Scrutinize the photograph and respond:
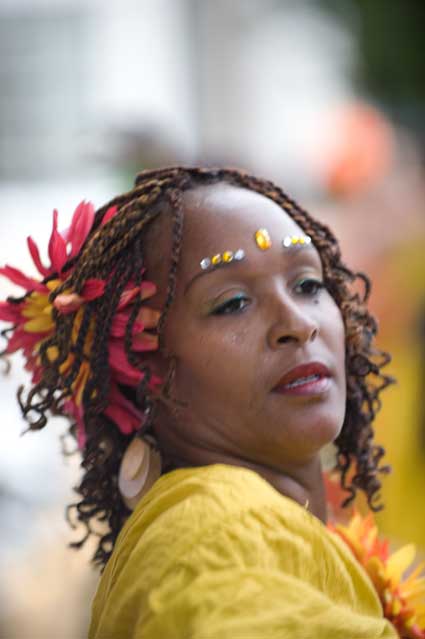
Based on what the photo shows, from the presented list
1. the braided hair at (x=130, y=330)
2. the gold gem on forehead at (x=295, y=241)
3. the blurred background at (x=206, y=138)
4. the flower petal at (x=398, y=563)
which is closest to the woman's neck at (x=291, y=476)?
the braided hair at (x=130, y=330)

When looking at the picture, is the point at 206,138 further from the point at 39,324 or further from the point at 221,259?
the point at 221,259

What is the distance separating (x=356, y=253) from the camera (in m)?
6.32

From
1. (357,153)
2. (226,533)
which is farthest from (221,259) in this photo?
(357,153)

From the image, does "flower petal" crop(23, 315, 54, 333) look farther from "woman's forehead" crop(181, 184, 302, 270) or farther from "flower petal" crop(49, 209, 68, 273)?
"woman's forehead" crop(181, 184, 302, 270)

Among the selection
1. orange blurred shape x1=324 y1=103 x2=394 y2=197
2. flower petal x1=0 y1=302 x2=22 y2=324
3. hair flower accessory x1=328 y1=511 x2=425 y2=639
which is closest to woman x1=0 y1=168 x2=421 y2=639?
flower petal x1=0 y1=302 x2=22 y2=324

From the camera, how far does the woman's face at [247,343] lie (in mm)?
2375

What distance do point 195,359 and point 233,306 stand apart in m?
0.15

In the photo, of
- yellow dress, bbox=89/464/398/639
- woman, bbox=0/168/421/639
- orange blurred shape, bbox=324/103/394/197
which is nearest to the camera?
yellow dress, bbox=89/464/398/639

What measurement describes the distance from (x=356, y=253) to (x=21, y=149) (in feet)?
18.3

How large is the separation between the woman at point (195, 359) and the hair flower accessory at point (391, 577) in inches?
9.6

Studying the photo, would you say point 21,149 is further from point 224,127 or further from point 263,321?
point 263,321

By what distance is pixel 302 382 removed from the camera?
2.40m

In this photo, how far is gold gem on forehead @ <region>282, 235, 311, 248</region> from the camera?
250 cm

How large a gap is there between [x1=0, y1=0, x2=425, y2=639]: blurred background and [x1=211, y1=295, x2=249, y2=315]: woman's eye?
8.70ft
